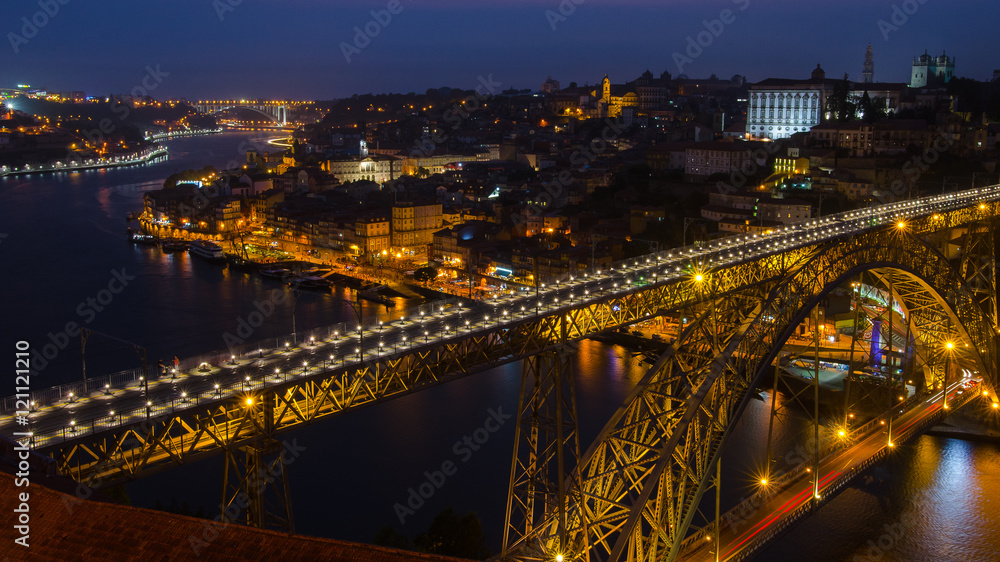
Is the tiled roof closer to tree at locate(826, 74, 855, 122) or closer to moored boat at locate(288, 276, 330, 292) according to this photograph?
moored boat at locate(288, 276, 330, 292)

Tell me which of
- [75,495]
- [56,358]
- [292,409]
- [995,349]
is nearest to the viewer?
[75,495]

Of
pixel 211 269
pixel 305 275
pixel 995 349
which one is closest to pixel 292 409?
pixel 995 349

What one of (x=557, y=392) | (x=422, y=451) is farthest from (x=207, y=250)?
(x=557, y=392)

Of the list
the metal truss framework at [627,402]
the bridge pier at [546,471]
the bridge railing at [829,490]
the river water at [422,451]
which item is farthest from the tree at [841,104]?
the bridge pier at [546,471]

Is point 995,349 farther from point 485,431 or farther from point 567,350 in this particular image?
point 567,350

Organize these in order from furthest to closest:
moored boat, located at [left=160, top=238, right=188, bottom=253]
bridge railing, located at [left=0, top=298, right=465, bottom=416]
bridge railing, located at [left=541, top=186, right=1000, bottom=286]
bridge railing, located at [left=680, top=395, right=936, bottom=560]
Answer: moored boat, located at [left=160, top=238, right=188, bottom=253] < bridge railing, located at [left=541, top=186, right=1000, bottom=286] < bridge railing, located at [left=680, top=395, right=936, bottom=560] < bridge railing, located at [left=0, top=298, right=465, bottom=416]

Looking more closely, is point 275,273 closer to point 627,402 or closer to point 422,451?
point 422,451

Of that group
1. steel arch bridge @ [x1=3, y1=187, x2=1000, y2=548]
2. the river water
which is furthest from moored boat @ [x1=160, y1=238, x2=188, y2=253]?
steel arch bridge @ [x1=3, y1=187, x2=1000, y2=548]
